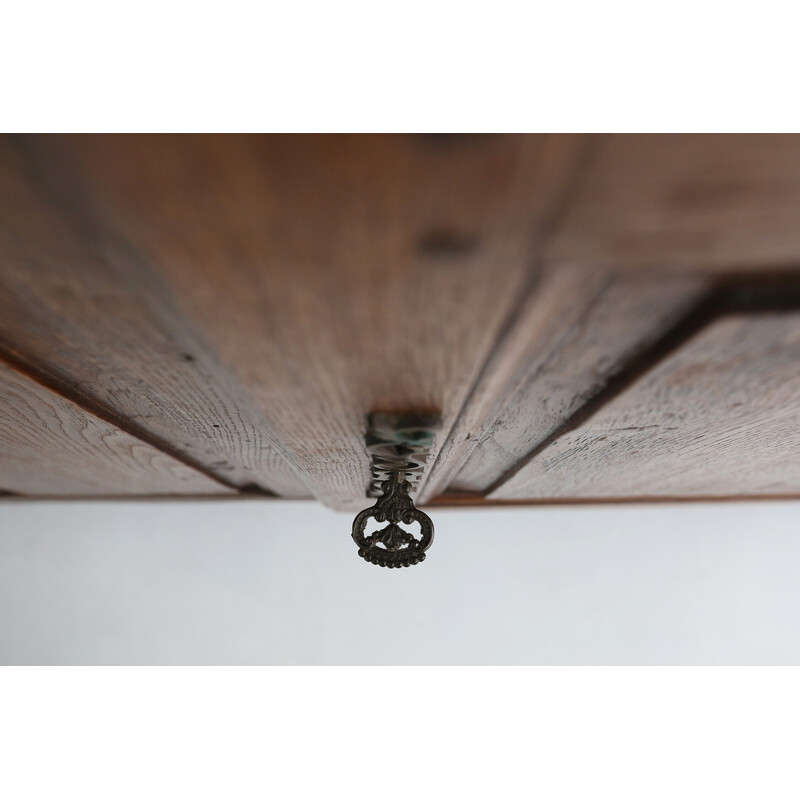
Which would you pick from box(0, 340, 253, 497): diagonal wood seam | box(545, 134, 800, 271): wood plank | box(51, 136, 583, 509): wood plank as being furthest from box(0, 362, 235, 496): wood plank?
box(545, 134, 800, 271): wood plank

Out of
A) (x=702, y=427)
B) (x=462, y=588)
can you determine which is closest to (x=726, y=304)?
(x=702, y=427)

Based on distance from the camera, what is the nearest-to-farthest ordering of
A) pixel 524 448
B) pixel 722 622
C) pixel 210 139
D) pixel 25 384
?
pixel 210 139 < pixel 25 384 < pixel 524 448 < pixel 722 622

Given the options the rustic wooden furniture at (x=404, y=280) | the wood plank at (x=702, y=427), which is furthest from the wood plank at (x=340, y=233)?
the wood plank at (x=702, y=427)

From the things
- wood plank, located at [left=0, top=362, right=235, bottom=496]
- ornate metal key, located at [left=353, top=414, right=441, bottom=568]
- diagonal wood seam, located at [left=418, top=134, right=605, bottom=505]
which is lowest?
diagonal wood seam, located at [left=418, top=134, right=605, bottom=505]

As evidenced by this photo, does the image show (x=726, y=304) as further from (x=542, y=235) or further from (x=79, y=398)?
(x=79, y=398)

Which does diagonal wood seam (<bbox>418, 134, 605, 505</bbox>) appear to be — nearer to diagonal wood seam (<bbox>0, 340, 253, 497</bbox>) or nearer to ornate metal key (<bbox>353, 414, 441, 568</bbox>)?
→ ornate metal key (<bbox>353, 414, 441, 568</bbox>)

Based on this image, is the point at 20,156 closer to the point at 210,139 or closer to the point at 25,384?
the point at 210,139
